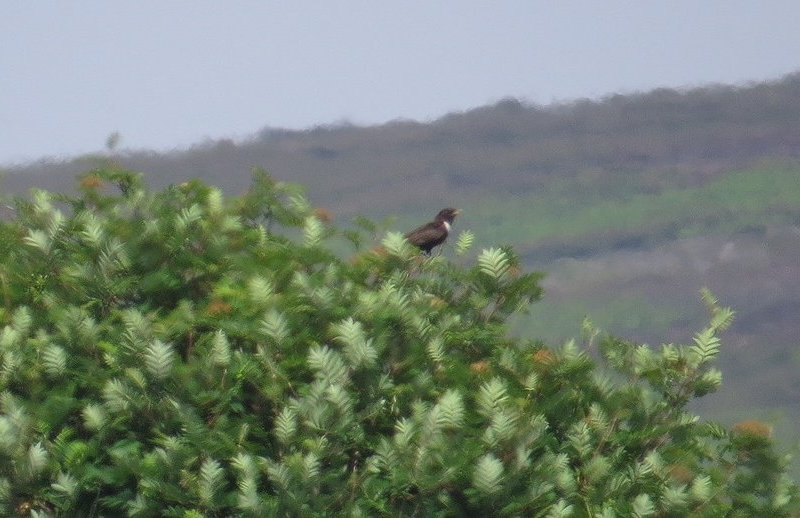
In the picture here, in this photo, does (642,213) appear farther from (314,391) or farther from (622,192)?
(314,391)

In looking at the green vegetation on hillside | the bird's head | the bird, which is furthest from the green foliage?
the green vegetation on hillside

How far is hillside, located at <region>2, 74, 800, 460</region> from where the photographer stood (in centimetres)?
1800

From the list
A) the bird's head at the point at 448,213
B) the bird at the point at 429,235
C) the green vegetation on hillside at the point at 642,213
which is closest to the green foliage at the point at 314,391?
the bird at the point at 429,235

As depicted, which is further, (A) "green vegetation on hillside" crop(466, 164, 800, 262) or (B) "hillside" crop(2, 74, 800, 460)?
(A) "green vegetation on hillside" crop(466, 164, 800, 262)

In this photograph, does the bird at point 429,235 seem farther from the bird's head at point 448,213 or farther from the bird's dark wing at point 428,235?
the bird's head at point 448,213

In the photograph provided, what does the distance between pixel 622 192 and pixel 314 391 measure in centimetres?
1797

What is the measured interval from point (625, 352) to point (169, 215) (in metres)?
1.89

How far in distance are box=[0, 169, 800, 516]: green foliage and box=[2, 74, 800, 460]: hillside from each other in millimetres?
9607

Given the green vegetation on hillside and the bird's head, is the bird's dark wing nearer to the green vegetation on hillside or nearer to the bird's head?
the bird's head

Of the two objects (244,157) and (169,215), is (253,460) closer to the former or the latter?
(169,215)

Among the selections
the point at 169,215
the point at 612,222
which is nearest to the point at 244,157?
the point at 612,222

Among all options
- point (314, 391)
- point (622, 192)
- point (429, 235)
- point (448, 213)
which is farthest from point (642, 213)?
point (314, 391)

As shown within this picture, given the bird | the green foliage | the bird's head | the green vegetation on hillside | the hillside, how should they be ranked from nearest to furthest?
1. the green foliage
2. the bird
3. the bird's head
4. the hillside
5. the green vegetation on hillside

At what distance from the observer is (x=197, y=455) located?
5.33 m
